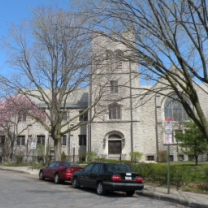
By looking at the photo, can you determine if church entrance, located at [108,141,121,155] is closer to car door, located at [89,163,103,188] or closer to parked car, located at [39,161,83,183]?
parked car, located at [39,161,83,183]

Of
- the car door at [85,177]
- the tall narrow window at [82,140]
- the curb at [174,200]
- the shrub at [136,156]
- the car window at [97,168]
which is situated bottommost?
the curb at [174,200]

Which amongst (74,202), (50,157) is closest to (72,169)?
(74,202)

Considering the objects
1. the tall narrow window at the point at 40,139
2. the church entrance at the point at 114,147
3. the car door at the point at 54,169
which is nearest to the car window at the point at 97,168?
the car door at the point at 54,169

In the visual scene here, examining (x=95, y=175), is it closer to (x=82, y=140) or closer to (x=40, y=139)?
(x=82, y=140)

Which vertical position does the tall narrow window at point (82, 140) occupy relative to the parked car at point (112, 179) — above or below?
above

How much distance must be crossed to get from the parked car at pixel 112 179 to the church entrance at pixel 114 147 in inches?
912

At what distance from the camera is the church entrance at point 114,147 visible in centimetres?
3497

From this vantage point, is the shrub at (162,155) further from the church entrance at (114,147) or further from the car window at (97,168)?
the car window at (97,168)

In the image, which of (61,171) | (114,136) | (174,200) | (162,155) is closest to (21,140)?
(114,136)

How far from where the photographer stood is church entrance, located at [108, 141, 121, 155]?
115ft

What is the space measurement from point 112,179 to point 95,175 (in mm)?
1187

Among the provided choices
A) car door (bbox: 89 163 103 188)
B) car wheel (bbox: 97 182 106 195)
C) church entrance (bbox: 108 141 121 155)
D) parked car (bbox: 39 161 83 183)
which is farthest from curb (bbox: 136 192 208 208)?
church entrance (bbox: 108 141 121 155)

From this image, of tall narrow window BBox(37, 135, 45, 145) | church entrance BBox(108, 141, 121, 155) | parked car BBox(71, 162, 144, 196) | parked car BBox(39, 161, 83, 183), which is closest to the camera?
parked car BBox(71, 162, 144, 196)

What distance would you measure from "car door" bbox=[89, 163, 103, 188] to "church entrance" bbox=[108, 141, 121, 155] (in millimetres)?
23308
